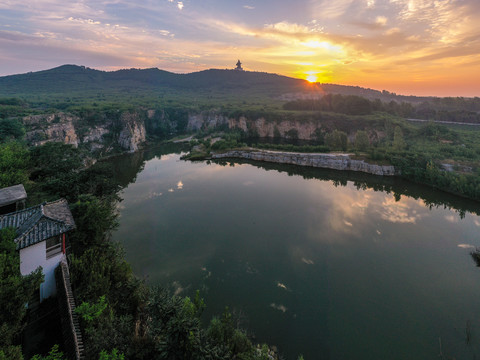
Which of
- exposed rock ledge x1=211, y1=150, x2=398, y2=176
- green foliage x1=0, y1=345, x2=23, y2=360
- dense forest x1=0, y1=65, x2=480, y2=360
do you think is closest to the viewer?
green foliage x1=0, y1=345, x2=23, y2=360

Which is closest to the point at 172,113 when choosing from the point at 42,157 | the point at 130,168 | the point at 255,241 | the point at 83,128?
the point at 83,128

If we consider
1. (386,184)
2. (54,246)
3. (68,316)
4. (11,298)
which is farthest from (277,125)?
(11,298)

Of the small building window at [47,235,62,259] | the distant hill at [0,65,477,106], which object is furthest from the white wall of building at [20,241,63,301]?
the distant hill at [0,65,477,106]

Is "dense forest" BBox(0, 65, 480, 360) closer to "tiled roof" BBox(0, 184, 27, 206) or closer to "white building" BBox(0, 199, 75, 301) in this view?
"white building" BBox(0, 199, 75, 301)

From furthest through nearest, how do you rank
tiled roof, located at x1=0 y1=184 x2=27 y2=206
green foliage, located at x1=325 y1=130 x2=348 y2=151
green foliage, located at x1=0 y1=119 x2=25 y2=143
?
green foliage, located at x1=325 y1=130 x2=348 y2=151, green foliage, located at x1=0 y1=119 x2=25 y2=143, tiled roof, located at x1=0 y1=184 x2=27 y2=206

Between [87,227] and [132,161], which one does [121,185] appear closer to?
[132,161]
